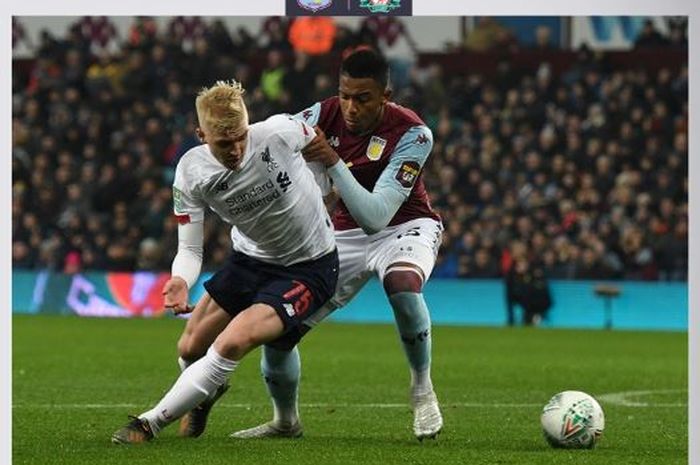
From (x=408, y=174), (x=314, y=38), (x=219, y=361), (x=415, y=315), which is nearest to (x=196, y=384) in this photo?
(x=219, y=361)

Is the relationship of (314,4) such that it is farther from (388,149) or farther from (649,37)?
(649,37)

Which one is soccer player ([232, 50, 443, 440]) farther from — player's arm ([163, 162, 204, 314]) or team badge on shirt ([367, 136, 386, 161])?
player's arm ([163, 162, 204, 314])

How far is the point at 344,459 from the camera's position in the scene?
6707mm

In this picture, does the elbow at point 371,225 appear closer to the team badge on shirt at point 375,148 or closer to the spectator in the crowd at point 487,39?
the team badge on shirt at point 375,148

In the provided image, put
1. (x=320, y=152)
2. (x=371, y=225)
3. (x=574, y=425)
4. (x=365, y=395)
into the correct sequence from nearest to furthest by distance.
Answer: (x=320, y=152) < (x=371, y=225) < (x=574, y=425) < (x=365, y=395)

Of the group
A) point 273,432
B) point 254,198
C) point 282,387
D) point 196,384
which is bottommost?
point 273,432

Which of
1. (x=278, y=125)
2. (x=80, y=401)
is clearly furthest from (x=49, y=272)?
(x=278, y=125)

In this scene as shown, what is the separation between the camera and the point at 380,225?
23.4ft

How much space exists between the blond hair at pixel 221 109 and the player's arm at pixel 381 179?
449 millimetres

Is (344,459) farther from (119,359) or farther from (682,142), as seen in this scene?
(682,142)

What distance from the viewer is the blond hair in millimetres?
6410

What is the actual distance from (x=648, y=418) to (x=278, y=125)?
10.8 ft

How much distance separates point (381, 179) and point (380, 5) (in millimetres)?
2690

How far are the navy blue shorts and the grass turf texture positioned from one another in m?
0.62
